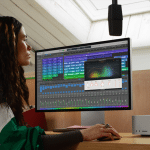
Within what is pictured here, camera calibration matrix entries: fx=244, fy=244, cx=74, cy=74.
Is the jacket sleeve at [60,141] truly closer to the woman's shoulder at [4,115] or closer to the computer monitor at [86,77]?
the woman's shoulder at [4,115]

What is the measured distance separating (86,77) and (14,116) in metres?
0.46

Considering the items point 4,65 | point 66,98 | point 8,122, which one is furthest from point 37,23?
point 8,122

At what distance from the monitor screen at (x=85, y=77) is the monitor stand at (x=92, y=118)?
2.3 inches

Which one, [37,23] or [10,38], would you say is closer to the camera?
[10,38]

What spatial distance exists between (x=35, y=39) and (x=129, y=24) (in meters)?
0.83

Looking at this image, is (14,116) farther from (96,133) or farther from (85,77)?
(85,77)

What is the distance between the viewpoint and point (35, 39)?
220cm

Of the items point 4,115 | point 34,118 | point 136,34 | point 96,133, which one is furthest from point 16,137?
point 136,34

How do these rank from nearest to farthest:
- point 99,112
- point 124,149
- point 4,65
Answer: point 124,149
point 4,65
point 99,112

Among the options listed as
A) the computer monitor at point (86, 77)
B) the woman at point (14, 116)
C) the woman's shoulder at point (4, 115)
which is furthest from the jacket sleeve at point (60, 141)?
the computer monitor at point (86, 77)

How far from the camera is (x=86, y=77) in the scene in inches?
50.3

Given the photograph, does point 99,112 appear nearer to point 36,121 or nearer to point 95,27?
point 36,121

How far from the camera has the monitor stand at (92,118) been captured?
50.8 inches

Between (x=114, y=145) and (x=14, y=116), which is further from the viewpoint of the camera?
(x=14, y=116)
